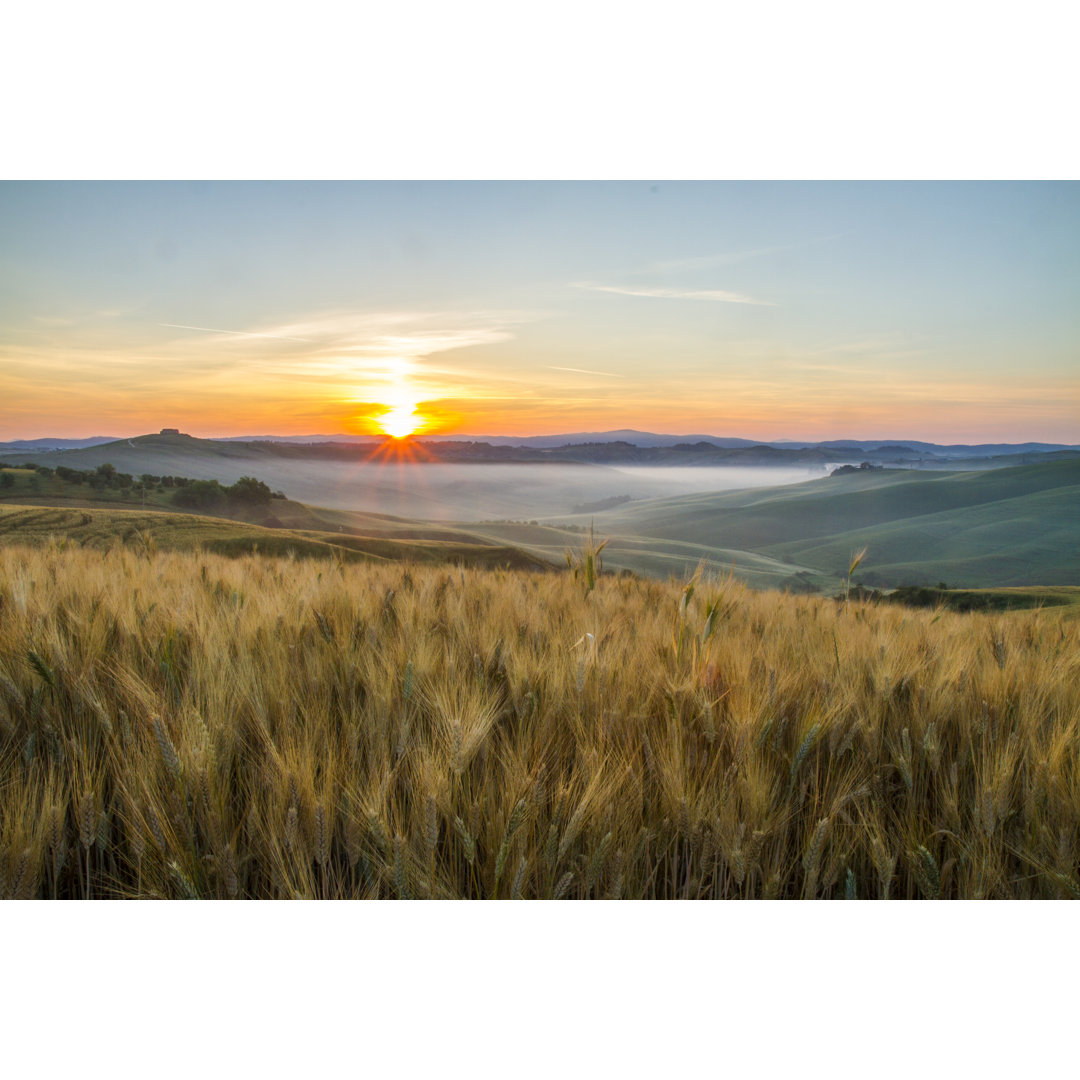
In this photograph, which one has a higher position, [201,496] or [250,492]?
[250,492]

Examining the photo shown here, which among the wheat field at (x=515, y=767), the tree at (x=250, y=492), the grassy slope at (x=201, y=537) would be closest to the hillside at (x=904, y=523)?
the tree at (x=250, y=492)

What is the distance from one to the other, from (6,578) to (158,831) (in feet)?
8.58

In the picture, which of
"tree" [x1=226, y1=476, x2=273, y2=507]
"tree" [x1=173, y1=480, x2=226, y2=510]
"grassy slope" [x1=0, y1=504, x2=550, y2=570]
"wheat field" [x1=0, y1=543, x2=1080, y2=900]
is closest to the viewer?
"wheat field" [x1=0, y1=543, x2=1080, y2=900]

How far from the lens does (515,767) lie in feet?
3.66

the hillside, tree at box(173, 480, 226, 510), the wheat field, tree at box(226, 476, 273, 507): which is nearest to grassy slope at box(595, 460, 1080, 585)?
the hillside

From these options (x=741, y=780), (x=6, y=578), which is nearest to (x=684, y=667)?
(x=741, y=780)

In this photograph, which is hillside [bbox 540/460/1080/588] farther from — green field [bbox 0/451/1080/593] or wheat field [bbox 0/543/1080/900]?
wheat field [bbox 0/543/1080/900]

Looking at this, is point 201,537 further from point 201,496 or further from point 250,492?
point 250,492

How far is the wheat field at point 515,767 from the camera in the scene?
102 centimetres

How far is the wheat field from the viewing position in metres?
1.02

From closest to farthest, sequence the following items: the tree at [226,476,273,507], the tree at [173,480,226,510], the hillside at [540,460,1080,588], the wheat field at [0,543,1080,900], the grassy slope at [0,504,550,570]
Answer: the wheat field at [0,543,1080,900] < the grassy slope at [0,504,550,570] < the tree at [173,480,226,510] < the tree at [226,476,273,507] < the hillside at [540,460,1080,588]

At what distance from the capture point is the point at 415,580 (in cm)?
356

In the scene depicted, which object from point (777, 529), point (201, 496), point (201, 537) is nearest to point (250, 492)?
point (201, 496)

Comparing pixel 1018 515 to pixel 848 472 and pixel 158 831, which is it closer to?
pixel 848 472
